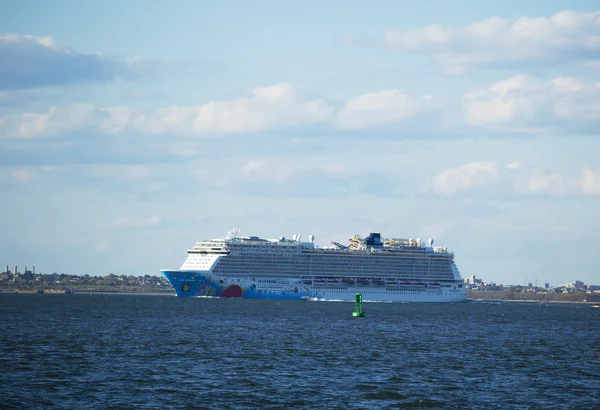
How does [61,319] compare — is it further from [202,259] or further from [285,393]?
[202,259]

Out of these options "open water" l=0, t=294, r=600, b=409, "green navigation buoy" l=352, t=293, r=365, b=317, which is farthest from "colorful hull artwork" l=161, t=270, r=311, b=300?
"open water" l=0, t=294, r=600, b=409

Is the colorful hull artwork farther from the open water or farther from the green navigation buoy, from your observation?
the open water

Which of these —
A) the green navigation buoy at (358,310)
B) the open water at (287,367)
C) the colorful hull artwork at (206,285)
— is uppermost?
the colorful hull artwork at (206,285)

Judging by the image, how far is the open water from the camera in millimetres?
49406

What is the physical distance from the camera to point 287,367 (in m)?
63.4

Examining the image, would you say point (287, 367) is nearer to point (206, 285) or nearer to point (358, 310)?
point (358, 310)

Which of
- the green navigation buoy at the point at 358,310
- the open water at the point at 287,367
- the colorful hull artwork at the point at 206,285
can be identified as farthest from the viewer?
the colorful hull artwork at the point at 206,285

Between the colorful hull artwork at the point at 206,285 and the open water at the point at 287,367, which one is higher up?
the colorful hull artwork at the point at 206,285

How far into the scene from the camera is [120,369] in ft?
195

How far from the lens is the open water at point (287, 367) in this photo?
4941 centimetres

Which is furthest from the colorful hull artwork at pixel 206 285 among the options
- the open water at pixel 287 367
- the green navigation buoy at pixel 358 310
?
the open water at pixel 287 367

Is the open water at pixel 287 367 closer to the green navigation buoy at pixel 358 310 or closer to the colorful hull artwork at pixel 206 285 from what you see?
the green navigation buoy at pixel 358 310

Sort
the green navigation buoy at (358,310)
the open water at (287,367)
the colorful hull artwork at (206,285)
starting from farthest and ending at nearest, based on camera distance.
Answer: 1. the colorful hull artwork at (206,285)
2. the green navigation buoy at (358,310)
3. the open water at (287,367)

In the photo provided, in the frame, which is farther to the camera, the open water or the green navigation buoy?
the green navigation buoy
